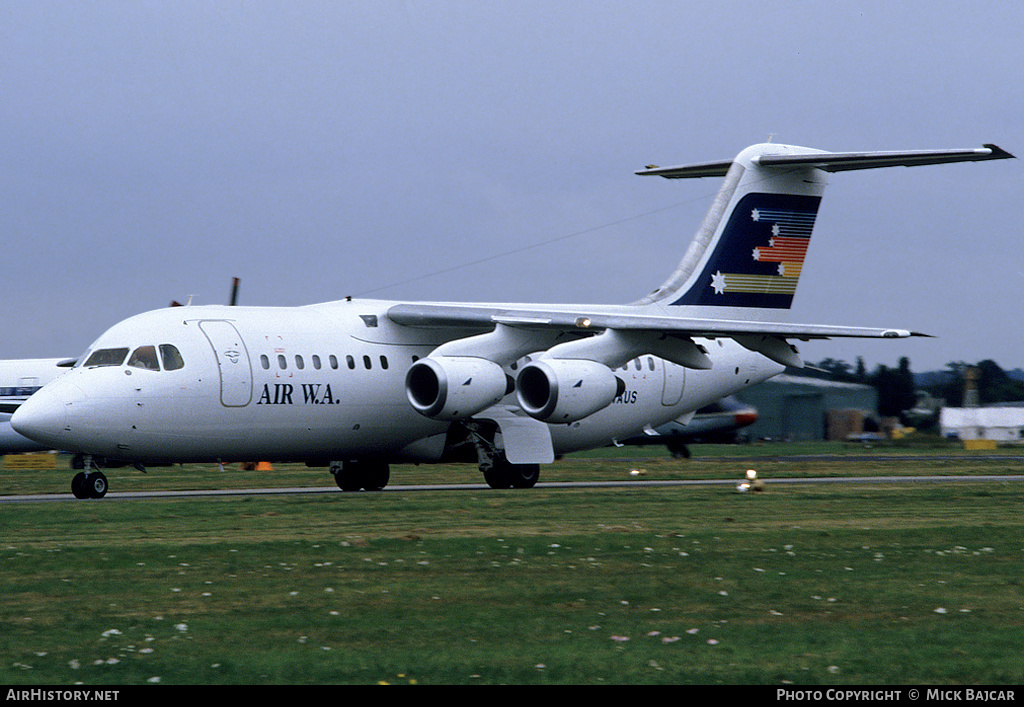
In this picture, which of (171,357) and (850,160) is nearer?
(171,357)

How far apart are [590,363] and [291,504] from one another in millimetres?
7758

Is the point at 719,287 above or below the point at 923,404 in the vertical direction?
above

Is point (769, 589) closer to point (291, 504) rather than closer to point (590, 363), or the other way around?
point (291, 504)

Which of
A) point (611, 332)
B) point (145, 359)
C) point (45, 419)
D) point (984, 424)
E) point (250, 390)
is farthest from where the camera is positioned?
point (984, 424)

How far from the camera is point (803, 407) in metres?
91.6

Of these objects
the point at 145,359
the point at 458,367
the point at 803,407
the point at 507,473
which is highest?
the point at 145,359

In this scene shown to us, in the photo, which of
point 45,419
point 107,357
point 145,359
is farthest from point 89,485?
point 145,359

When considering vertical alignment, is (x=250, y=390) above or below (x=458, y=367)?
below

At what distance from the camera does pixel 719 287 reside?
32.0 metres

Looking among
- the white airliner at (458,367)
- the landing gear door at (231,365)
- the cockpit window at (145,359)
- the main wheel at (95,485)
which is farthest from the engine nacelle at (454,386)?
the main wheel at (95,485)

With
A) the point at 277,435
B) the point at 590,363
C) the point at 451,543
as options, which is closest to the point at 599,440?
the point at 590,363

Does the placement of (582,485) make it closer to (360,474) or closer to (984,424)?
(360,474)

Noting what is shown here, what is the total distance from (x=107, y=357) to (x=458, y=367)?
669 cm

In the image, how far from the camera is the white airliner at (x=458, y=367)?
24828mm
